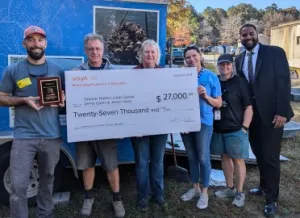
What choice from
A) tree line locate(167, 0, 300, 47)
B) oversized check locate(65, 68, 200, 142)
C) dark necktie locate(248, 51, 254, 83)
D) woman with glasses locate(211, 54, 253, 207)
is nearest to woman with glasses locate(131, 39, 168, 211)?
oversized check locate(65, 68, 200, 142)

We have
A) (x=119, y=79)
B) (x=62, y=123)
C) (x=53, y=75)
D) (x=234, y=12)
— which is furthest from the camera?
(x=234, y=12)

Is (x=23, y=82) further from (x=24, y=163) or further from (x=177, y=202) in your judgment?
(x=177, y=202)

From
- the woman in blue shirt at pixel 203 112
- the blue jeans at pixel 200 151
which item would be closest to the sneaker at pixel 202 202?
the woman in blue shirt at pixel 203 112

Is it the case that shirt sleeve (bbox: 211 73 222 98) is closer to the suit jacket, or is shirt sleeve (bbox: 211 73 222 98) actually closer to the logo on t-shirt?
the suit jacket

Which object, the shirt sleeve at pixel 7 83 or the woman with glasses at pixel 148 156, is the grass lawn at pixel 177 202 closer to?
the woman with glasses at pixel 148 156

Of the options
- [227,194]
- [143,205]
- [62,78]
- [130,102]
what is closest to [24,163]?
[62,78]

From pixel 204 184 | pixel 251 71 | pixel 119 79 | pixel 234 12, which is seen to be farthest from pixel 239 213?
pixel 234 12

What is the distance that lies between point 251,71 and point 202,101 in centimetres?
70

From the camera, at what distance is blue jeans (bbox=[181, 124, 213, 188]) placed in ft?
12.2

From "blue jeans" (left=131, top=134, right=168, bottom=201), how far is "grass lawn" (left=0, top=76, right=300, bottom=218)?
0.30 metres

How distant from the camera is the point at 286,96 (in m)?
3.63

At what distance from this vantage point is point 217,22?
88500 millimetres

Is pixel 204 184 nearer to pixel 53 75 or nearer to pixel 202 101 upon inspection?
pixel 202 101

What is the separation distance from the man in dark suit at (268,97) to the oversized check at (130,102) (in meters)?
0.73
